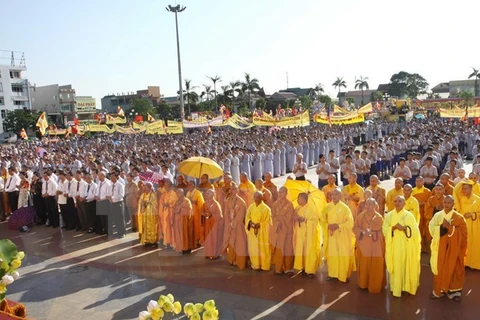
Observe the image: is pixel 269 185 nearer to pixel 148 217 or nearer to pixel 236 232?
pixel 236 232

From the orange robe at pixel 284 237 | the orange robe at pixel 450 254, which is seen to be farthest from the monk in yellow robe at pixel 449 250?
the orange robe at pixel 284 237

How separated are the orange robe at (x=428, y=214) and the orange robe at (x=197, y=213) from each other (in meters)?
3.99

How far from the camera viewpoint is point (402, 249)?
5.86 metres

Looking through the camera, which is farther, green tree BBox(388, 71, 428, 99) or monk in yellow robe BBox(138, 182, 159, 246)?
green tree BBox(388, 71, 428, 99)

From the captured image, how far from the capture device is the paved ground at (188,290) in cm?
569

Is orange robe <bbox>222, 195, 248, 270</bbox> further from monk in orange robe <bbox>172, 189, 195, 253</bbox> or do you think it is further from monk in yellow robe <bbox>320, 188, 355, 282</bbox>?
monk in yellow robe <bbox>320, 188, 355, 282</bbox>

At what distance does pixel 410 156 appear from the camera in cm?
1080

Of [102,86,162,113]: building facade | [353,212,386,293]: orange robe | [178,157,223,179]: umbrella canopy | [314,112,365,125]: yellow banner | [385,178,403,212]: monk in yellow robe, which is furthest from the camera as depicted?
[102,86,162,113]: building facade

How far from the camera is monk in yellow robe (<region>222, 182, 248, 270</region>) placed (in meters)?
7.36

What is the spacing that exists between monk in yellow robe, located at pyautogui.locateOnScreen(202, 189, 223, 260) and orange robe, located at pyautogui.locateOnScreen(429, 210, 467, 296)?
3671mm

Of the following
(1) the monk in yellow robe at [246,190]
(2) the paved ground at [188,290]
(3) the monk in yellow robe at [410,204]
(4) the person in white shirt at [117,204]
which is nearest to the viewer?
(2) the paved ground at [188,290]

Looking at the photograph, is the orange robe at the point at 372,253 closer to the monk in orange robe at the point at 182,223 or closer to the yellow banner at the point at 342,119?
the monk in orange robe at the point at 182,223

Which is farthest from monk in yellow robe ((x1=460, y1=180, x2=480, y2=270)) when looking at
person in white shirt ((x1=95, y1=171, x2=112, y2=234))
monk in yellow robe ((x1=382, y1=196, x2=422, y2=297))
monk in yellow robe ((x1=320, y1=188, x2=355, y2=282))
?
person in white shirt ((x1=95, y1=171, x2=112, y2=234))

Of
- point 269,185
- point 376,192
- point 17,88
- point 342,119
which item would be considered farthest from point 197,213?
point 17,88
